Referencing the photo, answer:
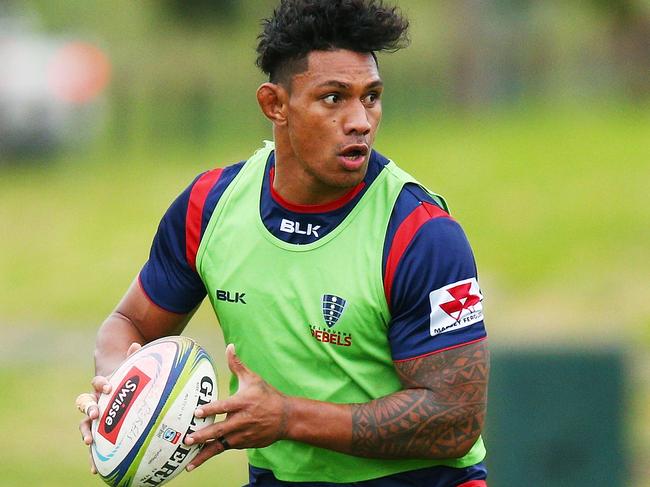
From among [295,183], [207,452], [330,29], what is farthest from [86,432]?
[330,29]

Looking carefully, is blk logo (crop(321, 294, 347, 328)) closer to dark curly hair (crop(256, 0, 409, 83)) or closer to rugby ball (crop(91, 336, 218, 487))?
rugby ball (crop(91, 336, 218, 487))

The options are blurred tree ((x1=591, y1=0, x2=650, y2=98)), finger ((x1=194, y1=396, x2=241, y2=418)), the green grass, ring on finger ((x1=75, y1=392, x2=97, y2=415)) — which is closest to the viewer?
finger ((x1=194, y1=396, x2=241, y2=418))

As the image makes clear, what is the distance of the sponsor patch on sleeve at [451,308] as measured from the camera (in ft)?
17.0

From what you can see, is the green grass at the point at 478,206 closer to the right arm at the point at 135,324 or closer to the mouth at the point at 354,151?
the right arm at the point at 135,324

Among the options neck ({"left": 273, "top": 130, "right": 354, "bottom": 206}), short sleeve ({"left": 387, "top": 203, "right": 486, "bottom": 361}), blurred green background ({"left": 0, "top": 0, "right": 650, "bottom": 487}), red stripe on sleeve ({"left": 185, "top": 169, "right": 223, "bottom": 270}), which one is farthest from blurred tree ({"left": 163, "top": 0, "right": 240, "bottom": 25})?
short sleeve ({"left": 387, "top": 203, "right": 486, "bottom": 361})

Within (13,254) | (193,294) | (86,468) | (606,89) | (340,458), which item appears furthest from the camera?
(606,89)

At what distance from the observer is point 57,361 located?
14.9 metres

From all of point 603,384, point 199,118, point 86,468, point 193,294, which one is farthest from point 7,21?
point 193,294

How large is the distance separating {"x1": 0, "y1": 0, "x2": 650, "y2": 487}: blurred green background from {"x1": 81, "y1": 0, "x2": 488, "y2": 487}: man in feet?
19.7

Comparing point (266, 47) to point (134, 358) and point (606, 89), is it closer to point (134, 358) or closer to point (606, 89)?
point (134, 358)

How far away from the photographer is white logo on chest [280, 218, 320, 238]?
5.51 meters

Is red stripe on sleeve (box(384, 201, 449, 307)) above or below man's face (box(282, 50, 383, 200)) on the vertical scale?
below

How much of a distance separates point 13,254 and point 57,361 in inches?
243

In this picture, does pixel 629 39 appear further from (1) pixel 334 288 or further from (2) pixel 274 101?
(1) pixel 334 288
